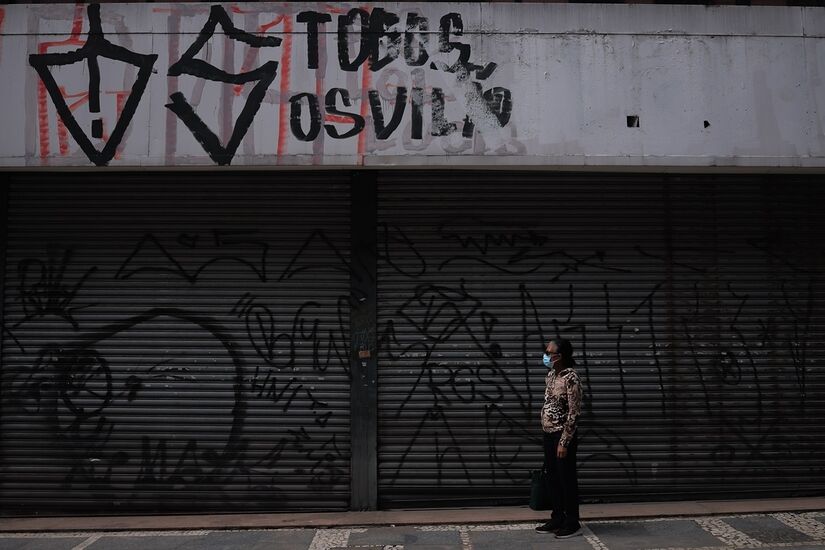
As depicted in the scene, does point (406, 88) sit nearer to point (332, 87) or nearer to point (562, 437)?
point (332, 87)

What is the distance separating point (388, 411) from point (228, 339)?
1.86 meters

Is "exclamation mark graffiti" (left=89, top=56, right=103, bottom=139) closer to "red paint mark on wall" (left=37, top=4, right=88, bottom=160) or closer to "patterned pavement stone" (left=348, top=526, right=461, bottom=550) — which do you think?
"red paint mark on wall" (left=37, top=4, right=88, bottom=160)

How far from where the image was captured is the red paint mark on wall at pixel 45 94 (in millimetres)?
6891

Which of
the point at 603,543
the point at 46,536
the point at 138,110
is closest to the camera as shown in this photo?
the point at 603,543

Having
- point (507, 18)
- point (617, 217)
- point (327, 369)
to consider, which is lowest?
point (327, 369)

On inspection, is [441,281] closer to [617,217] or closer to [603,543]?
[617,217]

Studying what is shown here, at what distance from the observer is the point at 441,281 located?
722cm

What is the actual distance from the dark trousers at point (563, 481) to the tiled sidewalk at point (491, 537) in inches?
9.0

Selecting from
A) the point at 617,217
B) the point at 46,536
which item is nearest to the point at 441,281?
the point at 617,217

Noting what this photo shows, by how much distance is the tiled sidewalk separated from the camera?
5758mm

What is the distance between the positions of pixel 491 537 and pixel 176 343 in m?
3.78

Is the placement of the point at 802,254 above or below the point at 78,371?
above

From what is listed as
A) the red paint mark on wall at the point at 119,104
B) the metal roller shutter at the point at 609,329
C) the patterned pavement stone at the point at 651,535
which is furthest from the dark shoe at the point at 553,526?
the red paint mark on wall at the point at 119,104

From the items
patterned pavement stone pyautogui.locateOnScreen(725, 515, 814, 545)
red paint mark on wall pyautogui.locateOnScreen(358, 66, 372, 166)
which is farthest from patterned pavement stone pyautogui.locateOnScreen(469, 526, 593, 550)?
red paint mark on wall pyautogui.locateOnScreen(358, 66, 372, 166)
